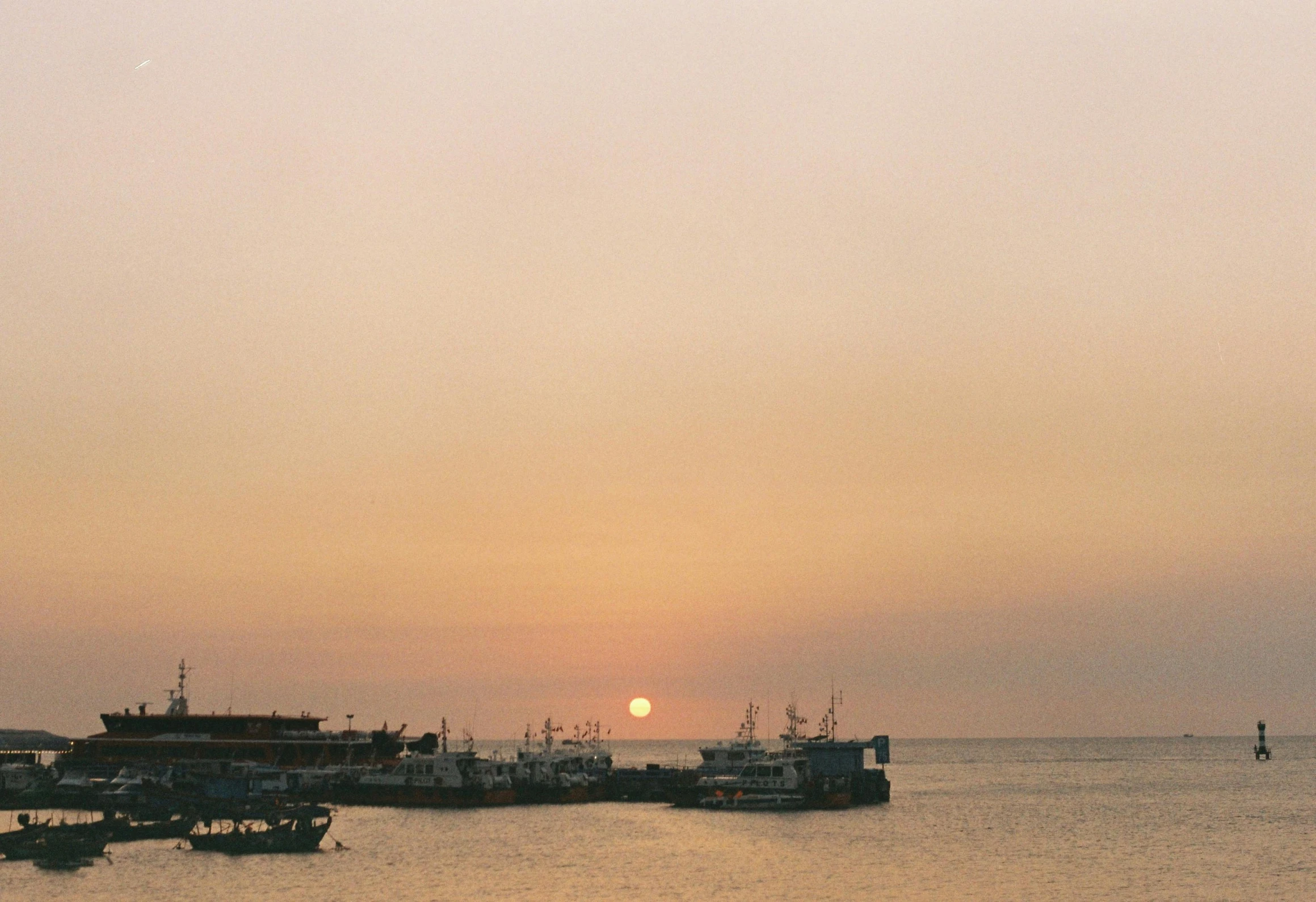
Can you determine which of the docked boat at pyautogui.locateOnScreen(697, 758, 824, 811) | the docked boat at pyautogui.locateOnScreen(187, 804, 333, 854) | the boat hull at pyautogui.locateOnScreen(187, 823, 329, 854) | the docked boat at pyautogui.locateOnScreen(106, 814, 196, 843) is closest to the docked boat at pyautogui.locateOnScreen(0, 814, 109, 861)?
the docked boat at pyautogui.locateOnScreen(106, 814, 196, 843)

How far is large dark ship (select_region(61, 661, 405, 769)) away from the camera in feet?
449

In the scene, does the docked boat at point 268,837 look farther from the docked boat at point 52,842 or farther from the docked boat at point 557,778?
the docked boat at point 557,778

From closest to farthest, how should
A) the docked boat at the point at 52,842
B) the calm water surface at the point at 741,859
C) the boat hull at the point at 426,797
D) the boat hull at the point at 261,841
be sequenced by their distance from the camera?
the calm water surface at the point at 741,859
the docked boat at the point at 52,842
the boat hull at the point at 261,841
the boat hull at the point at 426,797

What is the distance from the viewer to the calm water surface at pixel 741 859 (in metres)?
73.9

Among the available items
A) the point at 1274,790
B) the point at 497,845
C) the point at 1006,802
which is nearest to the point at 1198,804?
the point at 1006,802

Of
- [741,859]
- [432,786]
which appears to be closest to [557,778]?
[432,786]

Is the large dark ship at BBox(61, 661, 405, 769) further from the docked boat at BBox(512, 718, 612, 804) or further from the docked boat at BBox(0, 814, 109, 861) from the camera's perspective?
the docked boat at BBox(0, 814, 109, 861)

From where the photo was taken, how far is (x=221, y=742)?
137375 millimetres

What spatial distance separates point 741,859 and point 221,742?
69085 mm

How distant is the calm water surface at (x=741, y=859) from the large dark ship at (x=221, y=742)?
22884mm

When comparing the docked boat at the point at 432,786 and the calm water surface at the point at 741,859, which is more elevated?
the docked boat at the point at 432,786

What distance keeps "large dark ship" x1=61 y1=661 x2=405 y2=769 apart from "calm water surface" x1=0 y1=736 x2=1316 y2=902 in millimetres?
22884

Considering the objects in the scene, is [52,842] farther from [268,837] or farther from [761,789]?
[761,789]

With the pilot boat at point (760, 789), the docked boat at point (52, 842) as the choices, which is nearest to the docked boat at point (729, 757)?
the pilot boat at point (760, 789)
